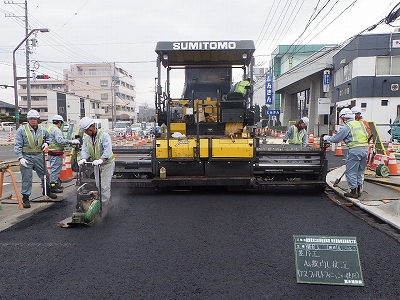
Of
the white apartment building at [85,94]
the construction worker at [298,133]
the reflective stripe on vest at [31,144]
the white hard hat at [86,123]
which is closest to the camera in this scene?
the white hard hat at [86,123]

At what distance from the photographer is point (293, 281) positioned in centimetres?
340

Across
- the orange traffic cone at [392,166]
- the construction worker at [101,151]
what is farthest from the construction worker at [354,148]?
the construction worker at [101,151]

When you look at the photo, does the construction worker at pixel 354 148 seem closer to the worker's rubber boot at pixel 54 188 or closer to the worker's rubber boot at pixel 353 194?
the worker's rubber boot at pixel 353 194

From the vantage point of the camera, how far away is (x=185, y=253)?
4105mm

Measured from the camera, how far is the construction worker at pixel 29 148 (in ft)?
20.4

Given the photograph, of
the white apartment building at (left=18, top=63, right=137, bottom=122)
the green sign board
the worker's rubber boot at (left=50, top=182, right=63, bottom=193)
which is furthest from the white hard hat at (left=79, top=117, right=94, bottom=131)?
the white apartment building at (left=18, top=63, right=137, bottom=122)

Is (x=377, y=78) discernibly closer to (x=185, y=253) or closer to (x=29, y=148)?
(x=29, y=148)

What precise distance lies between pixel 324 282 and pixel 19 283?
2876 mm

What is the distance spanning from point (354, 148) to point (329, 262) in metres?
3.76

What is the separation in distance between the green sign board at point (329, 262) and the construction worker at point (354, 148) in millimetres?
3520

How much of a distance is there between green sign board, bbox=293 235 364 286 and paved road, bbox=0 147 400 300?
0.25ft

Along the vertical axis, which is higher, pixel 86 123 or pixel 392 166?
pixel 86 123

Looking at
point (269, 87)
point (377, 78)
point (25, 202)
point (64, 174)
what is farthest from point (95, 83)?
point (25, 202)

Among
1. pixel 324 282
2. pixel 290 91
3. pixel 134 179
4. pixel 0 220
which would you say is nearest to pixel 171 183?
pixel 134 179
